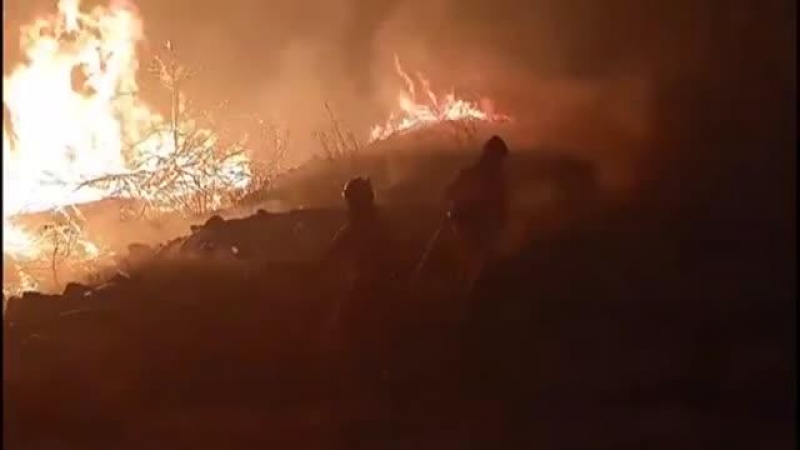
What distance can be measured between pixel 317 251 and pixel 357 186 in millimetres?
4580

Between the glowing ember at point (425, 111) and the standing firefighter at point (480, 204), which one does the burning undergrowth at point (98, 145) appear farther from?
the standing firefighter at point (480, 204)

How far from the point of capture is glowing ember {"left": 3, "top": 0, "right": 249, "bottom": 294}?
26.1 metres

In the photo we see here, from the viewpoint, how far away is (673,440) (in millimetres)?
12781

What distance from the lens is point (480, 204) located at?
49.5 feet

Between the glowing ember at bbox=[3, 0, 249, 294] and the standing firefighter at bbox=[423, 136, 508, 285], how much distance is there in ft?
33.7

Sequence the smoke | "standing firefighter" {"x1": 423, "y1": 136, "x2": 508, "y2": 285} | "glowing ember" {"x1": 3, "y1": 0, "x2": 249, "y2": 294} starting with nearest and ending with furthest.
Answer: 1. "standing firefighter" {"x1": 423, "y1": 136, "x2": 508, "y2": 285}
2. the smoke
3. "glowing ember" {"x1": 3, "y1": 0, "x2": 249, "y2": 294}

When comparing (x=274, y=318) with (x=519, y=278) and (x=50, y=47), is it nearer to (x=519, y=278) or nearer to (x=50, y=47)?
(x=519, y=278)

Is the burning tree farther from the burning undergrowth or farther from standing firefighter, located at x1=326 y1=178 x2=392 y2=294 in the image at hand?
standing firefighter, located at x1=326 y1=178 x2=392 y2=294

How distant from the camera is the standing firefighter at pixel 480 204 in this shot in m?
15.1

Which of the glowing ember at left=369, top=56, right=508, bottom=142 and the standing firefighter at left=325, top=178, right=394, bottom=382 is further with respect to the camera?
the glowing ember at left=369, top=56, right=508, bottom=142

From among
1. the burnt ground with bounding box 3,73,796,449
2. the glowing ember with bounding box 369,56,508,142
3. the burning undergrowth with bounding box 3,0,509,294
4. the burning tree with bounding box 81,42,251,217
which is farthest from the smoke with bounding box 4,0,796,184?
the burning tree with bounding box 81,42,251,217

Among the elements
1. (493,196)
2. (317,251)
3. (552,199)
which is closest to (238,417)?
(493,196)

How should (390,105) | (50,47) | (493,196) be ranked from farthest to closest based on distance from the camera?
(390,105), (50,47), (493,196)

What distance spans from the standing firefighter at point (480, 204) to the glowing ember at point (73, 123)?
33.7 ft
